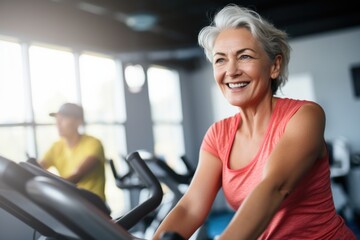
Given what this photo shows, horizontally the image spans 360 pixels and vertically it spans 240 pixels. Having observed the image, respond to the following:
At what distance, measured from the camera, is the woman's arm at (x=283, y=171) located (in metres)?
0.91

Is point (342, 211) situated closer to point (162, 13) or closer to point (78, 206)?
point (162, 13)

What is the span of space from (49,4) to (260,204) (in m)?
4.63

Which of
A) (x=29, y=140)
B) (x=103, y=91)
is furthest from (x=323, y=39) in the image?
(x=29, y=140)

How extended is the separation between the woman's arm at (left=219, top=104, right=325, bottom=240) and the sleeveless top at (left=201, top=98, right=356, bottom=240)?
0.06 metres

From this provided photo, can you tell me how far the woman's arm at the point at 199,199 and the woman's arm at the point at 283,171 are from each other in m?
0.29

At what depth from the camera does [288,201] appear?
115 centimetres

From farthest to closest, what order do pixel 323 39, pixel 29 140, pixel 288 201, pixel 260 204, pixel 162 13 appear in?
pixel 323 39 < pixel 162 13 < pixel 29 140 < pixel 288 201 < pixel 260 204

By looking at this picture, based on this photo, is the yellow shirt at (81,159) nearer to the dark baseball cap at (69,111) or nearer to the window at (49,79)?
the dark baseball cap at (69,111)

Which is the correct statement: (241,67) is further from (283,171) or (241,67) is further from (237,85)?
(283,171)

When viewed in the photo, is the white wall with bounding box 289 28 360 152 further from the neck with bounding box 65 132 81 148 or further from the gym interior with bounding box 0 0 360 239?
the neck with bounding box 65 132 81 148

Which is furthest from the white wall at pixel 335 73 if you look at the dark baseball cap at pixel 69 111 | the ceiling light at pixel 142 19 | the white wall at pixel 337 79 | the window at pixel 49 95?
the dark baseball cap at pixel 69 111

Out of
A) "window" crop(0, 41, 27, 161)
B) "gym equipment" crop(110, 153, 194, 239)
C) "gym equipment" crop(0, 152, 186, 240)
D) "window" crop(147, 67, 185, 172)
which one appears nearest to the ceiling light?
"window" crop(0, 41, 27, 161)

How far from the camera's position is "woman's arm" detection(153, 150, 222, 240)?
1.26 m

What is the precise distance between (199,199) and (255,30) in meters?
0.48
